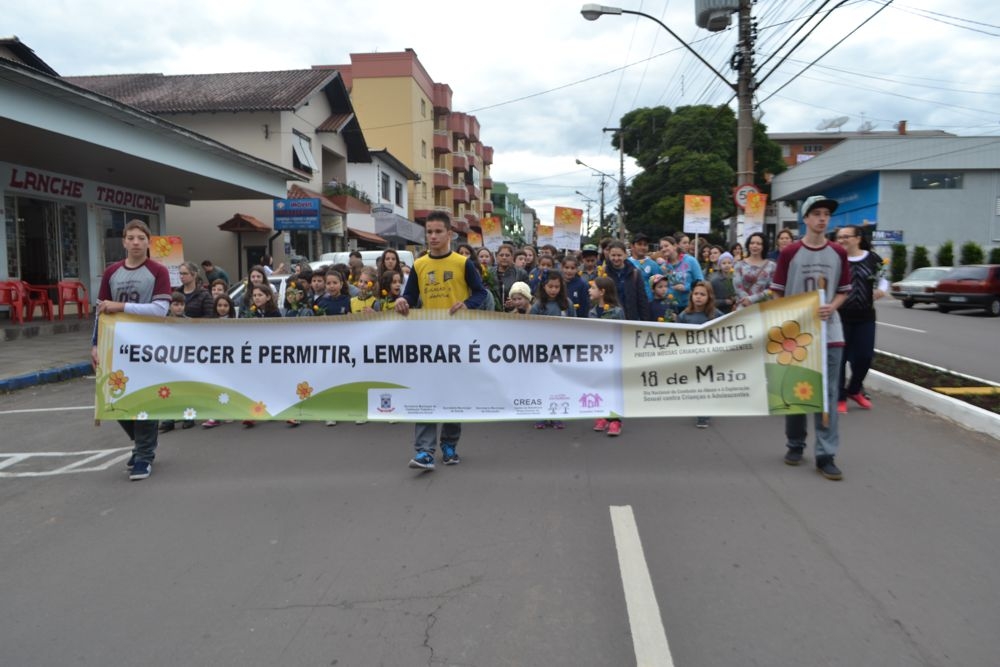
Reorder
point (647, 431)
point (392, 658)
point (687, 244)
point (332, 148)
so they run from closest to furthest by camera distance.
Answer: point (392, 658) < point (647, 431) < point (687, 244) < point (332, 148)

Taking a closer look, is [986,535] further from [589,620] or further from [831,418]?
[589,620]

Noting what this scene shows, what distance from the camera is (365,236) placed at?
32312mm

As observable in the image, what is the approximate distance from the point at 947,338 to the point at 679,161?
110 feet

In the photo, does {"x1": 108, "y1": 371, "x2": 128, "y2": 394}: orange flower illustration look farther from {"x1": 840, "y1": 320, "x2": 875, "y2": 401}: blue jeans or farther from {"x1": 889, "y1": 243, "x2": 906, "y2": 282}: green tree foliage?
{"x1": 889, "y1": 243, "x2": 906, "y2": 282}: green tree foliage

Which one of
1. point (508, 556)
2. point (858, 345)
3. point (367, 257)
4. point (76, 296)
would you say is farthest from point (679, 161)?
point (508, 556)

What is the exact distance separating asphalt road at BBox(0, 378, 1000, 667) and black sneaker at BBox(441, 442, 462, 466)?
4.8 inches

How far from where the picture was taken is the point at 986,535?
4.02 m

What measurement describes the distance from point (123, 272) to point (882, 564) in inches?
212


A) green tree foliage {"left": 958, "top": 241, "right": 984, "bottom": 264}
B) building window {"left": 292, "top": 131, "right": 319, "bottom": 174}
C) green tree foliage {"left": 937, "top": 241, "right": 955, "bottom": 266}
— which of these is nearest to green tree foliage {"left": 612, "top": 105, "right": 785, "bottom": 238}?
green tree foliage {"left": 937, "top": 241, "right": 955, "bottom": 266}

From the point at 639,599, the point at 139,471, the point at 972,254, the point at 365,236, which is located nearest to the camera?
→ the point at 639,599

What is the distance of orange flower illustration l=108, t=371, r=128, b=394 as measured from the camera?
18.1ft

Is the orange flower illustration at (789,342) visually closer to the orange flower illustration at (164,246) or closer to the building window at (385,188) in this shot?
the orange flower illustration at (164,246)

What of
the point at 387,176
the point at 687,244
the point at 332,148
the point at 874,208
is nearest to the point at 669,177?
the point at 874,208

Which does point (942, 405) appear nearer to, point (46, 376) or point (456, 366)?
point (456, 366)
